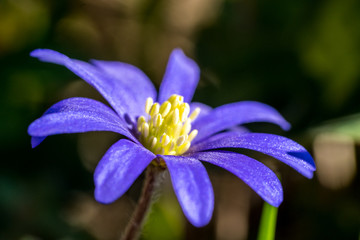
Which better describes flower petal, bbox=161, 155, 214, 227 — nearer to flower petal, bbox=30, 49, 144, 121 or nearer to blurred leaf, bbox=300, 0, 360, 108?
flower petal, bbox=30, 49, 144, 121

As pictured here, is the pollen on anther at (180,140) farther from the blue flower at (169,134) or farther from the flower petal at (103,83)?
the flower petal at (103,83)

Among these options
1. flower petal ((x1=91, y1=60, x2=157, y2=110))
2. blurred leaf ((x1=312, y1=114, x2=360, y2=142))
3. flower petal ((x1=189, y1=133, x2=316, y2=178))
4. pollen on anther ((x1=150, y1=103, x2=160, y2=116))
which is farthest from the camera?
blurred leaf ((x1=312, y1=114, x2=360, y2=142))

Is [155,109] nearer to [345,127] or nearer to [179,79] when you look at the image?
[179,79]

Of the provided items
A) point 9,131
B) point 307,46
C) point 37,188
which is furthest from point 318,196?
point 9,131

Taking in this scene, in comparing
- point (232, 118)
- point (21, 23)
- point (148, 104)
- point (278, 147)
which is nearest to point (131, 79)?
point (148, 104)

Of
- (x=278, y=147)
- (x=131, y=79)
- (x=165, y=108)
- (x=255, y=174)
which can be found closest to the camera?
(x=255, y=174)

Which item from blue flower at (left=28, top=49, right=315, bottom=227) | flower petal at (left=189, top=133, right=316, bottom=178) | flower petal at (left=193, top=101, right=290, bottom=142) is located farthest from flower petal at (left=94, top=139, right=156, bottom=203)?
flower petal at (left=193, top=101, right=290, bottom=142)

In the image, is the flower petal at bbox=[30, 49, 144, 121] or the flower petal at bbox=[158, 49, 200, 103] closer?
the flower petal at bbox=[30, 49, 144, 121]
